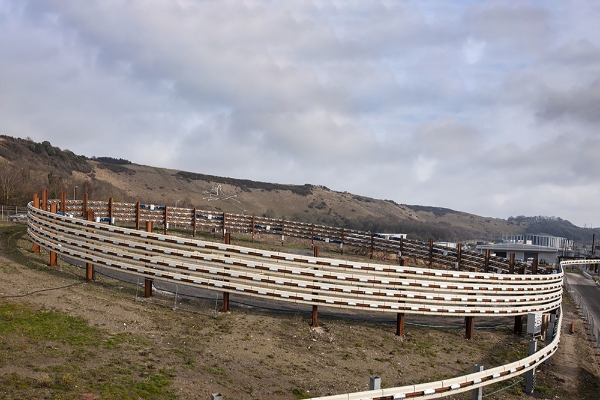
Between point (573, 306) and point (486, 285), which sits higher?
point (486, 285)

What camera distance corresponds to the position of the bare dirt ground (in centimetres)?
709

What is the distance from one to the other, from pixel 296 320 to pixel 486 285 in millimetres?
4928

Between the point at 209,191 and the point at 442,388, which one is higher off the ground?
the point at 209,191

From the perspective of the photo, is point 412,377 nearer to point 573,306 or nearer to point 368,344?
point 368,344

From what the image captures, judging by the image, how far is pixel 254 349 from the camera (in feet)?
28.2

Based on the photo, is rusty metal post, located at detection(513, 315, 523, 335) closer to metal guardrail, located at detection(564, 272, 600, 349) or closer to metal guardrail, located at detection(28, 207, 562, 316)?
metal guardrail, located at detection(28, 207, 562, 316)

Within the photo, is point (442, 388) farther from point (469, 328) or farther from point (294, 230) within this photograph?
point (294, 230)

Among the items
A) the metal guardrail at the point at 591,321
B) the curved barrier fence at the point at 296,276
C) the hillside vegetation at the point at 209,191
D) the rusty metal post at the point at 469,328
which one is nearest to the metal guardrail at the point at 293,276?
the curved barrier fence at the point at 296,276

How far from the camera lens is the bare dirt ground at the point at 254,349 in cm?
709

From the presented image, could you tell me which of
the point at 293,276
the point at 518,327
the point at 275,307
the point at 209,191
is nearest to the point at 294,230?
the point at 518,327

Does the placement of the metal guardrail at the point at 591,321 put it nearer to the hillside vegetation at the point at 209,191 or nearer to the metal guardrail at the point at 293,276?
the metal guardrail at the point at 293,276

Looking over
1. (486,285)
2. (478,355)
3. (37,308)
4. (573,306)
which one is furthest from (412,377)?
(573,306)

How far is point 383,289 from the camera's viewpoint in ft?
34.2

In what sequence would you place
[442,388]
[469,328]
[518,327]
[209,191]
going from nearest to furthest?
[442,388]
[469,328]
[518,327]
[209,191]
